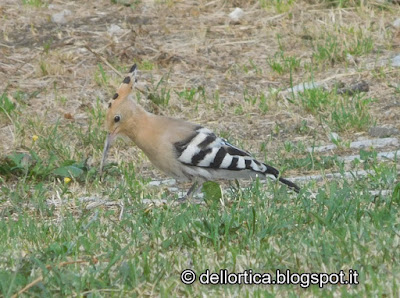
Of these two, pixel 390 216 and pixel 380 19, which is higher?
pixel 390 216

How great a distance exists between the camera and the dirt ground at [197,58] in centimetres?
729

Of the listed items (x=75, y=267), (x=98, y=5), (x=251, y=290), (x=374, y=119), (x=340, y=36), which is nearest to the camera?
(x=251, y=290)

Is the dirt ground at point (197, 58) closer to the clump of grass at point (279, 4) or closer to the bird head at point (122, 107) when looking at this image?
the clump of grass at point (279, 4)

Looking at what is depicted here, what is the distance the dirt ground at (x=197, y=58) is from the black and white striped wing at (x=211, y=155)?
3.73 ft

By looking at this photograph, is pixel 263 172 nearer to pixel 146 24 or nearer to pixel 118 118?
pixel 118 118

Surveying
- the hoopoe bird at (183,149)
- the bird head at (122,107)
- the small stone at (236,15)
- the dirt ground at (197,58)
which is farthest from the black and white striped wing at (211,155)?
the small stone at (236,15)

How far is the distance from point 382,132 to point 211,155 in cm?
171

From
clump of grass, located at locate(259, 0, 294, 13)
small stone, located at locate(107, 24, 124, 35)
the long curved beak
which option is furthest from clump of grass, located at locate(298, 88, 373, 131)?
small stone, located at locate(107, 24, 124, 35)

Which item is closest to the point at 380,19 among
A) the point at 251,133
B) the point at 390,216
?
the point at 251,133

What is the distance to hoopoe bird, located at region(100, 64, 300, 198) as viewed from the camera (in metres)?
5.46

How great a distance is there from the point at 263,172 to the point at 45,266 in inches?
79.1

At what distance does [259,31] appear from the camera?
9.27 meters

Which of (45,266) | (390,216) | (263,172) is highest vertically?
(45,266)

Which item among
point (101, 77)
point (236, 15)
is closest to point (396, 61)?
point (236, 15)
